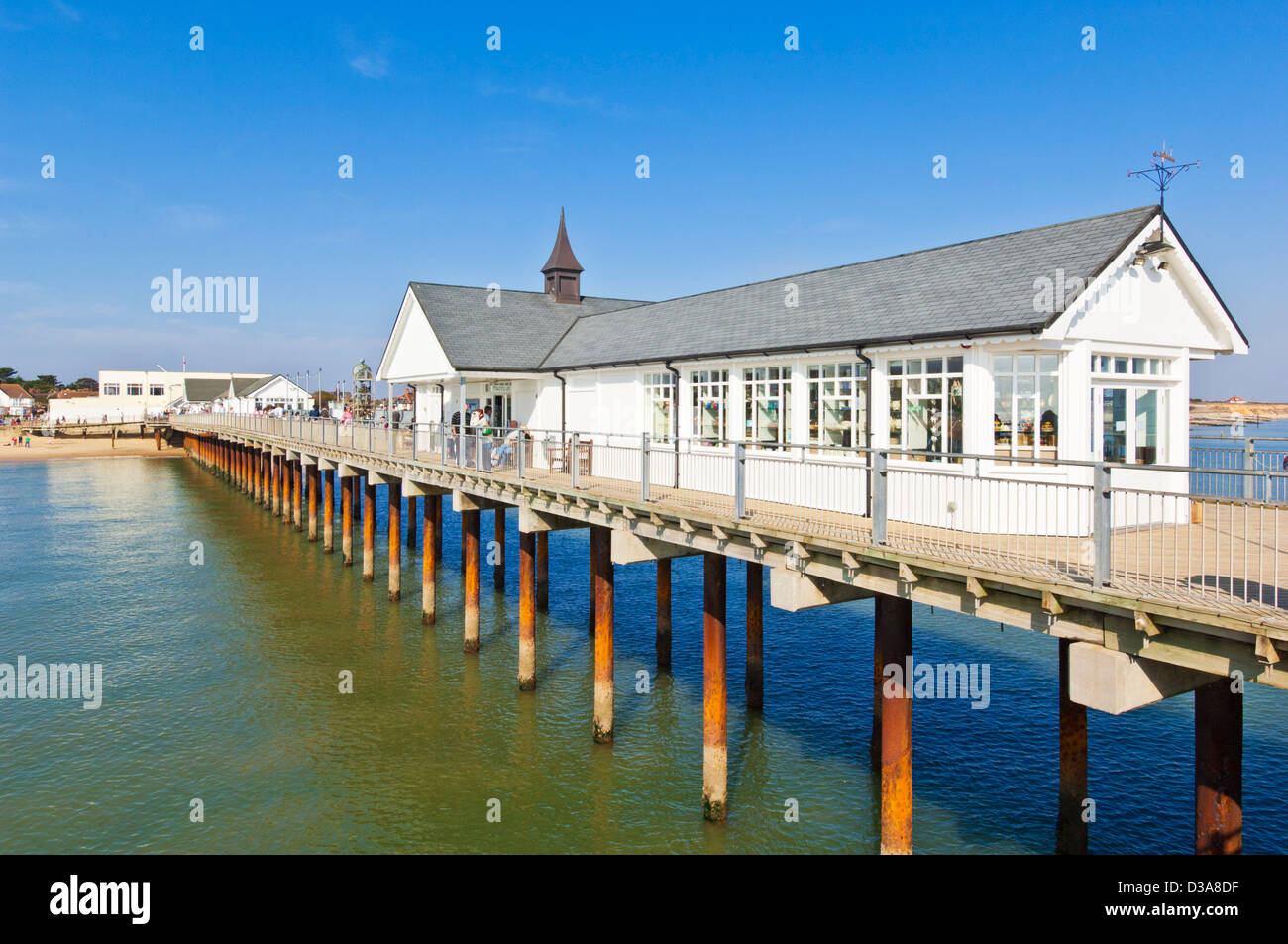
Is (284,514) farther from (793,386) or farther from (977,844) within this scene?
(977,844)

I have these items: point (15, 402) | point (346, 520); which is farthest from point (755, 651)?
point (15, 402)

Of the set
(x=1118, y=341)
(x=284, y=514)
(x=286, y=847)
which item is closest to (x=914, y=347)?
(x=1118, y=341)

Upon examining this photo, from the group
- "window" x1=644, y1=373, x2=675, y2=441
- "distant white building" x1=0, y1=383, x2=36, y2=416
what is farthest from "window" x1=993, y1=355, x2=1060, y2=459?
"distant white building" x1=0, y1=383, x2=36, y2=416

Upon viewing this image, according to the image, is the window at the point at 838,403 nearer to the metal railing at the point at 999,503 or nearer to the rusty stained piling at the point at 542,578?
the metal railing at the point at 999,503

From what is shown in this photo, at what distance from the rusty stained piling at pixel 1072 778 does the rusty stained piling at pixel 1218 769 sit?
2282mm

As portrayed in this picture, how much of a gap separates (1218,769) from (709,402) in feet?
36.1

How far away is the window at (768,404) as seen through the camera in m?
15.2

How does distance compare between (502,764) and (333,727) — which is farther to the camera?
(333,727)

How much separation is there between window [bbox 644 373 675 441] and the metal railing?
0.84 meters

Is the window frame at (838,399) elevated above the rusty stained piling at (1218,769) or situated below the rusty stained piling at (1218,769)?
above

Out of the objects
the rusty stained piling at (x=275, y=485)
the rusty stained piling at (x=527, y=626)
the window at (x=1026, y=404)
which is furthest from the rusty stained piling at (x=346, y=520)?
the window at (x=1026, y=404)

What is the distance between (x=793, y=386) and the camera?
49.0ft

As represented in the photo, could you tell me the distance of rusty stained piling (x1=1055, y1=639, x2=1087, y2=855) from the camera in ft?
34.5
